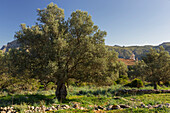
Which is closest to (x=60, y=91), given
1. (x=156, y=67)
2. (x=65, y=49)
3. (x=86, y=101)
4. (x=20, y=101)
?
(x=86, y=101)

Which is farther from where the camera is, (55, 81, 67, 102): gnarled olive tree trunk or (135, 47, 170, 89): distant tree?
(135, 47, 170, 89): distant tree

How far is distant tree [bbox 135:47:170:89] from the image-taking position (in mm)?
21812

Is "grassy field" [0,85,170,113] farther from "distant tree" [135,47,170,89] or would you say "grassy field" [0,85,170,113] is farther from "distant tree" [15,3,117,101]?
"distant tree" [135,47,170,89]

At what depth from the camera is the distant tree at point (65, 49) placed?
37.8 feet

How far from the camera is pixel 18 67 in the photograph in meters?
11.8

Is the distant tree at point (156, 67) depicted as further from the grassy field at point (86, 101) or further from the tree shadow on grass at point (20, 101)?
the tree shadow on grass at point (20, 101)

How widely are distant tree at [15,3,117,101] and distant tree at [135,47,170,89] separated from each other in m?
11.9

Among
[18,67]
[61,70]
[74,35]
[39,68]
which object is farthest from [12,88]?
[74,35]

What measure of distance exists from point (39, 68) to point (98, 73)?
630 centimetres

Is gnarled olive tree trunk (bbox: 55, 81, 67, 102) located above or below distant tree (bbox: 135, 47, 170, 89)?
below

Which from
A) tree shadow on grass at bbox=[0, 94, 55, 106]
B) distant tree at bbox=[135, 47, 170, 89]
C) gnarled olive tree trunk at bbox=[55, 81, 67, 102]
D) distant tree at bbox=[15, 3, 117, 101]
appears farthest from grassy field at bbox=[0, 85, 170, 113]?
distant tree at bbox=[135, 47, 170, 89]

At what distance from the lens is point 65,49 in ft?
39.5

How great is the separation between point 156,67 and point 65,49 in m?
18.2

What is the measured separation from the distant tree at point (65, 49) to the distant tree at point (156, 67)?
11.9m
